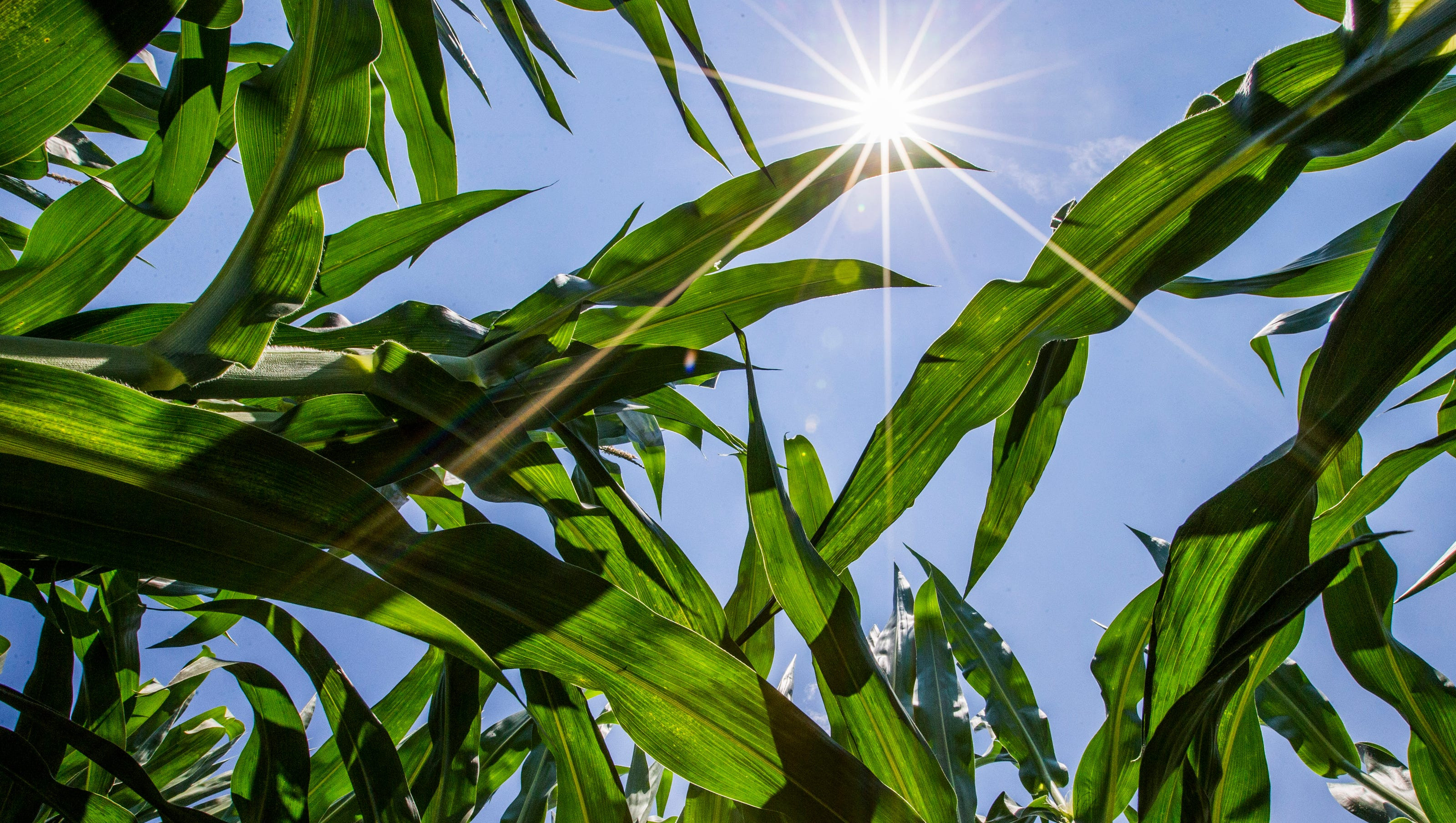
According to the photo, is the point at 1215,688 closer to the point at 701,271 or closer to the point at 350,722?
the point at 701,271

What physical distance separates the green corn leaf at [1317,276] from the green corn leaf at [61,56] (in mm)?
670

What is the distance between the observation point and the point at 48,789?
0.44m

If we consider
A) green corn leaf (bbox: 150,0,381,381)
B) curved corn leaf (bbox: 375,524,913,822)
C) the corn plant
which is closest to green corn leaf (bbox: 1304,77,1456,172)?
the corn plant

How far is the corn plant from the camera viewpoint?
30 centimetres

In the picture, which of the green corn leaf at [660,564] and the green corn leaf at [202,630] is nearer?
the green corn leaf at [660,564]

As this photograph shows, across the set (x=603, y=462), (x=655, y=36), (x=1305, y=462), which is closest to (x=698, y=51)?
(x=655, y=36)

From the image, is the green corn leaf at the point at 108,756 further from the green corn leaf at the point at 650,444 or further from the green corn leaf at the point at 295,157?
the green corn leaf at the point at 650,444

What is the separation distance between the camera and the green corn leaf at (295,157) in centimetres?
36

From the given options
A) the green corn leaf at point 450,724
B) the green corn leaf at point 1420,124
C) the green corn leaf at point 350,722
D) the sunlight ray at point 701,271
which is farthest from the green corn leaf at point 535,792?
the green corn leaf at point 1420,124

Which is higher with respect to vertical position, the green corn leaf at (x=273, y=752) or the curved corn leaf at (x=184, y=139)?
the curved corn leaf at (x=184, y=139)

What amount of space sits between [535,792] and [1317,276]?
0.91 m

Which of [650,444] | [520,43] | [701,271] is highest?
[520,43]

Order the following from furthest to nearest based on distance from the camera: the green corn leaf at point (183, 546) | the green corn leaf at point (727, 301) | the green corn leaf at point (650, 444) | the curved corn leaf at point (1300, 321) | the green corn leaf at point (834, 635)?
1. the green corn leaf at point (650, 444)
2. the curved corn leaf at point (1300, 321)
3. the green corn leaf at point (727, 301)
4. the green corn leaf at point (834, 635)
5. the green corn leaf at point (183, 546)

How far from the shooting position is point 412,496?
560mm
